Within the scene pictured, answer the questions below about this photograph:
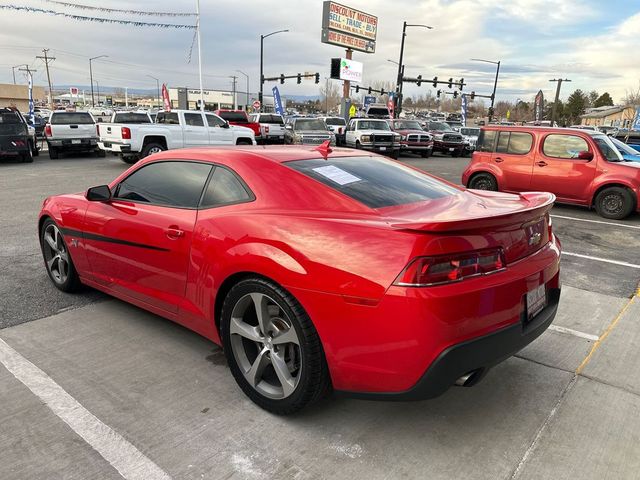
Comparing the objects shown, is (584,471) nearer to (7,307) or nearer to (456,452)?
(456,452)

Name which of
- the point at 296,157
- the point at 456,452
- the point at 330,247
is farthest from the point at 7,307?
the point at 456,452

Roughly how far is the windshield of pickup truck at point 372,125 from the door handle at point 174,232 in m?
19.4

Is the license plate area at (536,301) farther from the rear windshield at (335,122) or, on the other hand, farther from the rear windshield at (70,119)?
the rear windshield at (335,122)

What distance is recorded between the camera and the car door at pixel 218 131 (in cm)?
1662

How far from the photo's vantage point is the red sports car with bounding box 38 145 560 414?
2219mm

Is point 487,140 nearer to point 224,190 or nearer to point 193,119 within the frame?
point 224,190

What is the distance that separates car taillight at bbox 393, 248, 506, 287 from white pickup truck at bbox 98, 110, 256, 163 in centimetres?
1430

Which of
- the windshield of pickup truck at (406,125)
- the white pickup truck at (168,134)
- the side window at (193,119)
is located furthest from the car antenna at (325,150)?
the windshield of pickup truck at (406,125)

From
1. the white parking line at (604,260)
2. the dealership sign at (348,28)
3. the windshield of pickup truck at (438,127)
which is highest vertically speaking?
the dealership sign at (348,28)

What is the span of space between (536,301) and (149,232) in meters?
2.49

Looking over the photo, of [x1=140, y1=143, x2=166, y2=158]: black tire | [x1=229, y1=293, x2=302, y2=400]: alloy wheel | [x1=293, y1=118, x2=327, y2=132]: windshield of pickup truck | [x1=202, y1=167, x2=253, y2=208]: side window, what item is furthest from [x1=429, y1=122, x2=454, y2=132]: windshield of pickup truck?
[x1=229, y1=293, x2=302, y2=400]: alloy wheel

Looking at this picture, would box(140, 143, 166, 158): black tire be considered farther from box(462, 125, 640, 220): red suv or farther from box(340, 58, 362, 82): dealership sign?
box(340, 58, 362, 82): dealership sign

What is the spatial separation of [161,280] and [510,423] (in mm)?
2364

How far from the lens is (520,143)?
10.1 meters
